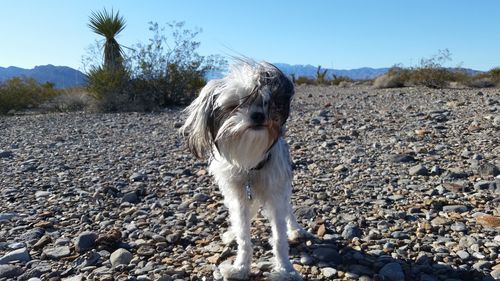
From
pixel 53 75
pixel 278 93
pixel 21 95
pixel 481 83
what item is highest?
pixel 53 75

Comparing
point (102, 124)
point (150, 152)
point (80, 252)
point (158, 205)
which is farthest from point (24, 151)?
point (80, 252)

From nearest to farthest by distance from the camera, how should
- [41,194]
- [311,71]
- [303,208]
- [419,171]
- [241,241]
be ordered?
1. [241,241]
2. [303,208]
3. [419,171]
4. [41,194]
5. [311,71]

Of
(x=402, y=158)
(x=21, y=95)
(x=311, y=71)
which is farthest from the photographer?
(x=311, y=71)

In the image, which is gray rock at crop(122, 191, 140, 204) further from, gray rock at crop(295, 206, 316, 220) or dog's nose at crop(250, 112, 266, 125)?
dog's nose at crop(250, 112, 266, 125)

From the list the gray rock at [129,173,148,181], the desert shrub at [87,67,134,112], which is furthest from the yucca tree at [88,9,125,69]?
the gray rock at [129,173,148,181]

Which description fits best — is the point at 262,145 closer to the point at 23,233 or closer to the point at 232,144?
the point at 232,144

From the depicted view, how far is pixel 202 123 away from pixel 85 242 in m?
1.58

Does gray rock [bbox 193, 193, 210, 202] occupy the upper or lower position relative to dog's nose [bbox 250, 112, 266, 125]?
lower

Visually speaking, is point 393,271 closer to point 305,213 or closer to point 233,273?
point 233,273

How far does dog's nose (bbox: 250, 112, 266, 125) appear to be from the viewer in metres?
3.42

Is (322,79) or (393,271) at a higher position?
(322,79)

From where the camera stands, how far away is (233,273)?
3.66 m

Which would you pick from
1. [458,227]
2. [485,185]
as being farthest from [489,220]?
[485,185]

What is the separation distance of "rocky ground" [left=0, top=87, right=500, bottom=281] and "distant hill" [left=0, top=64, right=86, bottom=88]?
12741mm
